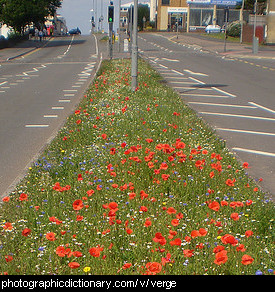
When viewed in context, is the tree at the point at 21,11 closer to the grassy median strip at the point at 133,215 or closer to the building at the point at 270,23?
the building at the point at 270,23

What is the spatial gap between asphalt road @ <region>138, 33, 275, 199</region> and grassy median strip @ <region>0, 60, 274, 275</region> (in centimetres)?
77

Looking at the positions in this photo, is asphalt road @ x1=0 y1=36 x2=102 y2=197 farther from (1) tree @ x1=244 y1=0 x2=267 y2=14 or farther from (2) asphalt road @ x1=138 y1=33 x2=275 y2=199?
(1) tree @ x1=244 y1=0 x2=267 y2=14

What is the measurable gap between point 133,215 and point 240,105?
11942mm

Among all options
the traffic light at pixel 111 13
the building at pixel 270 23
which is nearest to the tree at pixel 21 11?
the building at pixel 270 23

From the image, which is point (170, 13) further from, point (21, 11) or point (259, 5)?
point (21, 11)

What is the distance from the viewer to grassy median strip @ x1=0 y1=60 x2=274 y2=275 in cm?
402

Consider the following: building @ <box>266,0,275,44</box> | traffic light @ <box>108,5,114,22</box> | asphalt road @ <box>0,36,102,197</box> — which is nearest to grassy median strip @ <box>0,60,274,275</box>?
asphalt road @ <box>0,36,102,197</box>

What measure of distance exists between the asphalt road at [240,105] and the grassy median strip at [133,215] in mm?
772

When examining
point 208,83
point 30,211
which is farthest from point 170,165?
point 208,83

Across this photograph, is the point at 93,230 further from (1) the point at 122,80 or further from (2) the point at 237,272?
(1) the point at 122,80

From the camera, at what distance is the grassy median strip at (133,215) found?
402 centimetres

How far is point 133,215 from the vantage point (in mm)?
5156

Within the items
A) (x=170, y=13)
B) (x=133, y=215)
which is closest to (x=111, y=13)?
(x=133, y=215)
